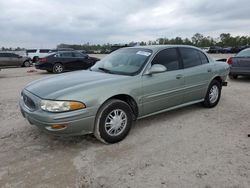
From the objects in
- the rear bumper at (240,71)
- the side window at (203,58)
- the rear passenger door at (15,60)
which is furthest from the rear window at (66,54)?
the side window at (203,58)

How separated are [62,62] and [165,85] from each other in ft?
37.8

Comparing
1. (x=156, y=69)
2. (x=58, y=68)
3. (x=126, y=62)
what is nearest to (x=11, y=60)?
(x=58, y=68)

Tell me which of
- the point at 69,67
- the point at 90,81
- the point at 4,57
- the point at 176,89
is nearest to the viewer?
the point at 90,81

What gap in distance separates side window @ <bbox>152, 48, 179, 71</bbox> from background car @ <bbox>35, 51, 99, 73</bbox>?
11060 mm

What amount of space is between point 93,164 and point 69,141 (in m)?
0.89

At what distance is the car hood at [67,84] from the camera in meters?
3.64

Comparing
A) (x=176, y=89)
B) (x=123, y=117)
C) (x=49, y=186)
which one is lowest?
(x=49, y=186)

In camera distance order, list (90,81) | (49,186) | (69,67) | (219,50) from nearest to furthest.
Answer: (49,186)
(90,81)
(69,67)
(219,50)

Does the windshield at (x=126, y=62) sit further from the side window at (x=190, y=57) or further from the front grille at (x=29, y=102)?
the front grille at (x=29, y=102)

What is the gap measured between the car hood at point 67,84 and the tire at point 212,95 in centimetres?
254

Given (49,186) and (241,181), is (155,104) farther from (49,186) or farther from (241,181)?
(49,186)

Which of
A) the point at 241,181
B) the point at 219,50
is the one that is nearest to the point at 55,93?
the point at 241,181

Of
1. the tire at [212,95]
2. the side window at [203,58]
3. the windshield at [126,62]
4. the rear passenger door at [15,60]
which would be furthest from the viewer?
→ the rear passenger door at [15,60]

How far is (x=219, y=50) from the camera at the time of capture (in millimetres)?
51781
